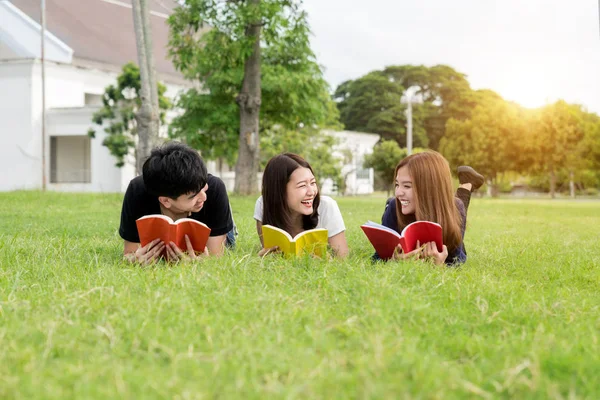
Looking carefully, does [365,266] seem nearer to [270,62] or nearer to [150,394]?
[150,394]

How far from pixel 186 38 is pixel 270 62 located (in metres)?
3.30

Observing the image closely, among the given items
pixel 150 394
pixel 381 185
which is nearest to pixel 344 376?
pixel 150 394

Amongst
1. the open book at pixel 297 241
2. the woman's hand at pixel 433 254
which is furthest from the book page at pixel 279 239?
the woman's hand at pixel 433 254

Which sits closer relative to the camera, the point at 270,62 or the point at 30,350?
the point at 30,350

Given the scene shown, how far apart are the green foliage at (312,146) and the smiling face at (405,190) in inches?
1041

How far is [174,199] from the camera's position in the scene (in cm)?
435

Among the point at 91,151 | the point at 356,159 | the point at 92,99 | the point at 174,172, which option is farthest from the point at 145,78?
the point at 356,159

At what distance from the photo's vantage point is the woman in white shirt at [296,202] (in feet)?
15.7

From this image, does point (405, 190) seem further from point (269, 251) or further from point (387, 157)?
point (387, 157)

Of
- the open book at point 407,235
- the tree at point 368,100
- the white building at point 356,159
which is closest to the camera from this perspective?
the open book at point 407,235

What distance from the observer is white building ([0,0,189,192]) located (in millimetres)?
29109

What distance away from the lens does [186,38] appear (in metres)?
17.8

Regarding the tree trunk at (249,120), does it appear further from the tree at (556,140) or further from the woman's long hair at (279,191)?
the tree at (556,140)

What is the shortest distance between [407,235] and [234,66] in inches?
597
